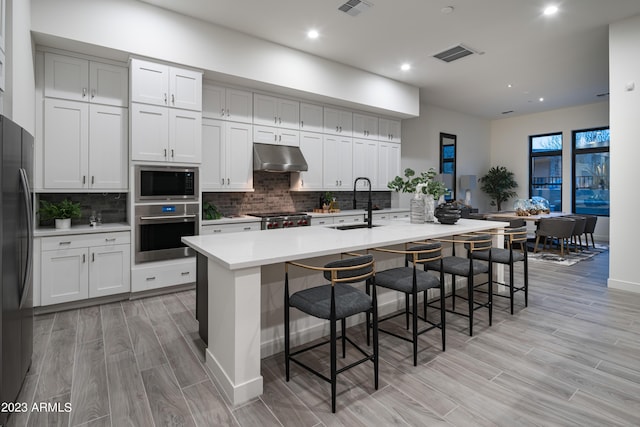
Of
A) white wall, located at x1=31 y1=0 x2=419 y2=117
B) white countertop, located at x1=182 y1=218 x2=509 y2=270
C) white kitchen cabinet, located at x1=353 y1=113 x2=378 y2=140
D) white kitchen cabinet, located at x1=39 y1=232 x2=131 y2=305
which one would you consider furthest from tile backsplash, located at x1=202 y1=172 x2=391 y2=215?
white countertop, located at x1=182 y1=218 x2=509 y2=270

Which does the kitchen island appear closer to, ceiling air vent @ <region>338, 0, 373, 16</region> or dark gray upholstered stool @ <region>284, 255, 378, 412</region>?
dark gray upholstered stool @ <region>284, 255, 378, 412</region>

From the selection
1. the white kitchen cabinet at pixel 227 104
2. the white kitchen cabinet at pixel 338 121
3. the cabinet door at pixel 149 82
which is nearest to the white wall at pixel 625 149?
the white kitchen cabinet at pixel 338 121

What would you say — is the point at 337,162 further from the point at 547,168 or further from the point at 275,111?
the point at 547,168

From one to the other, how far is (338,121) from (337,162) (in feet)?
2.44

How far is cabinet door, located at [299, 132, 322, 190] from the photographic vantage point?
18.9ft

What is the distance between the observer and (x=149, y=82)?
3.99 metres

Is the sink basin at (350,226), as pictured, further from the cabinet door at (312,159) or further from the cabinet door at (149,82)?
the cabinet door at (149,82)

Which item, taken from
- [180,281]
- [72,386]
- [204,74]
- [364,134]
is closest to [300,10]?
[204,74]

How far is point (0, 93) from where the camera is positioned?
7.72 ft

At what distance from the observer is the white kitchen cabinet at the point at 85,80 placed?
12.0 feet

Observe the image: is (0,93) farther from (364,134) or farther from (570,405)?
(364,134)

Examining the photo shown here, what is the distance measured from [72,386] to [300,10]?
13.7ft

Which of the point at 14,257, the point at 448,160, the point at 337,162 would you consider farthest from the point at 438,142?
the point at 14,257

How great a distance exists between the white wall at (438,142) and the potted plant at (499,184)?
0.24 metres
